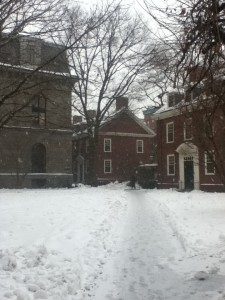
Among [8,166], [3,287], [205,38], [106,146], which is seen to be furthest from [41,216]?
[106,146]

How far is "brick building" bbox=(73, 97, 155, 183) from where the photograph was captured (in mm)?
53844

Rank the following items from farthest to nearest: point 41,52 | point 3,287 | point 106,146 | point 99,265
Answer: point 106,146 → point 41,52 → point 99,265 → point 3,287

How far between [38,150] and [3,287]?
34873 mm

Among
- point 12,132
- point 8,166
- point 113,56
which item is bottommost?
Answer: point 8,166

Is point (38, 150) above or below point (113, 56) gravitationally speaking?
below

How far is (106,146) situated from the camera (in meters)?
54.8

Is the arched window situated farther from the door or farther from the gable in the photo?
the gable

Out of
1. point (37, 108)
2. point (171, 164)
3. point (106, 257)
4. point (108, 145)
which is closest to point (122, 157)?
point (108, 145)

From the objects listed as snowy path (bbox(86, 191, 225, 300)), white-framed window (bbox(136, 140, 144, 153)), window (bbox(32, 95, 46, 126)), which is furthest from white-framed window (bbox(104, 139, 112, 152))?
snowy path (bbox(86, 191, 225, 300))

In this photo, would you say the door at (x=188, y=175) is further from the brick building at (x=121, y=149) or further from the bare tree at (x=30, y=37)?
the bare tree at (x=30, y=37)

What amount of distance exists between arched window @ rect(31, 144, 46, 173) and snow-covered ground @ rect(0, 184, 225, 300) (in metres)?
24.8

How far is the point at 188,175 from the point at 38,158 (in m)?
13.6

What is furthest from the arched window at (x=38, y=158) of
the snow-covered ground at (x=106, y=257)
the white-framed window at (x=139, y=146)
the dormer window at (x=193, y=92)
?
the dormer window at (x=193, y=92)

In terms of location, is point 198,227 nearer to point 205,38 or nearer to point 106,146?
point 205,38
